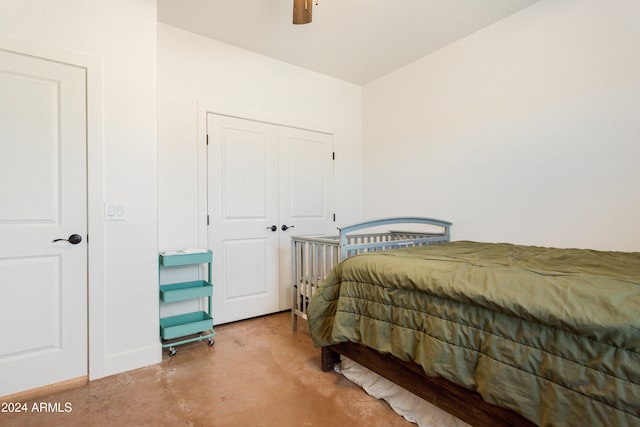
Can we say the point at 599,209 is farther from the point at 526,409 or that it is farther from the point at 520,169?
the point at 526,409

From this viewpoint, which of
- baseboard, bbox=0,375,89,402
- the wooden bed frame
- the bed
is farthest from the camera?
the bed

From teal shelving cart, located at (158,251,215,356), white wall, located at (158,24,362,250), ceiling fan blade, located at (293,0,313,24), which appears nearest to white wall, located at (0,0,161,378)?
teal shelving cart, located at (158,251,215,356)

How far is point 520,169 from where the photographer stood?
7.78ft

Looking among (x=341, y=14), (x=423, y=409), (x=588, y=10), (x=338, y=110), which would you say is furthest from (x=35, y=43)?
(x=588, y=10)

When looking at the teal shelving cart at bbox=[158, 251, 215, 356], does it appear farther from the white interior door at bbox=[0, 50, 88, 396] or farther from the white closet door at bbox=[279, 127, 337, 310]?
the white closet door at bbox=[279, 127, 337, 310]

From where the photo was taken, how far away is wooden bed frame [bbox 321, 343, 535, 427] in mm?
1141

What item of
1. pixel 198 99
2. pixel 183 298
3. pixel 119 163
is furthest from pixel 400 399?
pixel 198 99

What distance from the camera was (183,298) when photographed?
2.32m

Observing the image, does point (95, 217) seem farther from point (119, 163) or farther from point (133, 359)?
point (133, 359)

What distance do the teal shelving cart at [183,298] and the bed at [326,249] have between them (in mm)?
710

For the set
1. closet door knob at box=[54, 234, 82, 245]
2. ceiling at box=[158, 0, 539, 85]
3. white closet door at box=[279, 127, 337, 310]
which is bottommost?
closet door knob at box=[54, 234, 82, 245]

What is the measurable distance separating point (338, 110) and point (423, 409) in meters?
3.10

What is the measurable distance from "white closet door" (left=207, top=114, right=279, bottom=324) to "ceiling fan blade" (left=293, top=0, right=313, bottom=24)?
1258 millimetres

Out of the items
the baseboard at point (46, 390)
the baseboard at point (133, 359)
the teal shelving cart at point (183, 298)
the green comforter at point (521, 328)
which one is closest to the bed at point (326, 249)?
the green comforter at point (521, 328)
